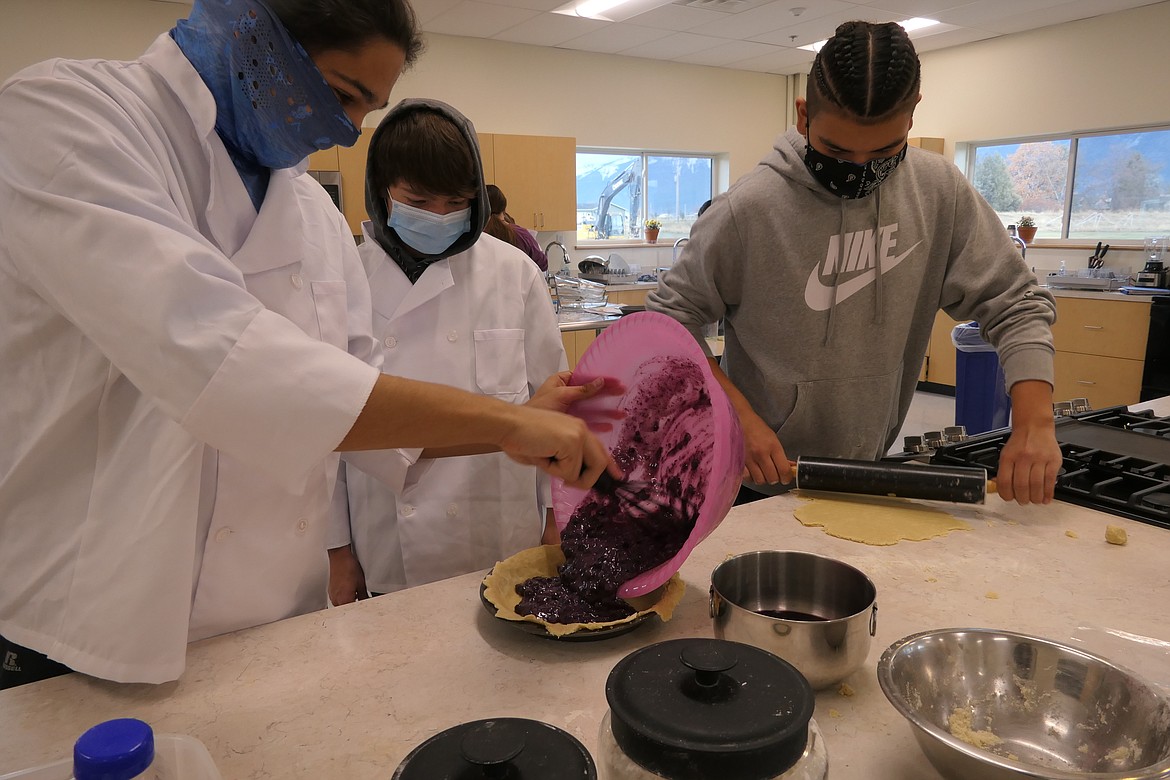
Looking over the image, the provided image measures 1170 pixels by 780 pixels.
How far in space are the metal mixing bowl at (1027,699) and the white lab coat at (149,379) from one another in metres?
0.67

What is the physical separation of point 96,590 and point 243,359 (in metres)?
0.37

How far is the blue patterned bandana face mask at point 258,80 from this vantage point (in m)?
0.89

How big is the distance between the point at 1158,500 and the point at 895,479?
467 mm

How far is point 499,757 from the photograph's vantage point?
1.67ft

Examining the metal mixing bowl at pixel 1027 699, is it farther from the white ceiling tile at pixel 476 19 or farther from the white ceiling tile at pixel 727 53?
the white ceiling tile at pixel 727 53

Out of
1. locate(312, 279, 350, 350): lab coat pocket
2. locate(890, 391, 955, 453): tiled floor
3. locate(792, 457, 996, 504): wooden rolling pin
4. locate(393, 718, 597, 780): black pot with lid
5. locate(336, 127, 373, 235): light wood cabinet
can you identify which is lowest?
locate(890, 391, 955, 453): tiled floor

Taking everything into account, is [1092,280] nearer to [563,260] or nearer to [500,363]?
[563,260]

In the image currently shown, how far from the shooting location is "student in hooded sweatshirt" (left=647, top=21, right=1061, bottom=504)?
147 cm

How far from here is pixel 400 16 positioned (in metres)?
0.94

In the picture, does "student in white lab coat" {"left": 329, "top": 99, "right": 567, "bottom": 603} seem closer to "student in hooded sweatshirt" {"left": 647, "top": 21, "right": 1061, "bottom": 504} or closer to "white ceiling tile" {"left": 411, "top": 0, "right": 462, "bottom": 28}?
"student in hooded sweatshirt" {"left": 647, "top": 21, "right": 1061, "bottom": 504}

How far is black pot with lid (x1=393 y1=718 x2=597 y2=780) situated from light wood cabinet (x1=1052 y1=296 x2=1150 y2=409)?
5.19 meters

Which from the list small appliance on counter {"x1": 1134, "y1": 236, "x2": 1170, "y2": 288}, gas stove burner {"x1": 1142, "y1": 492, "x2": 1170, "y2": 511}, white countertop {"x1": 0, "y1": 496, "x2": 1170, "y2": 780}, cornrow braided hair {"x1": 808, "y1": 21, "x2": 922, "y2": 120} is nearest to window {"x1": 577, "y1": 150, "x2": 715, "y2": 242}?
small appliance on counter {"x1": 1134, "y1": 236, "x2": 1170, "y2": 288}

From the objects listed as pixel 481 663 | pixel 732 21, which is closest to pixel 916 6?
pixel 732 21

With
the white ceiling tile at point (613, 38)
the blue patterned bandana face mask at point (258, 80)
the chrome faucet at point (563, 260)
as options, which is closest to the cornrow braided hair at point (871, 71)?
the blue patterned bandana face mask at point (258, 80)
